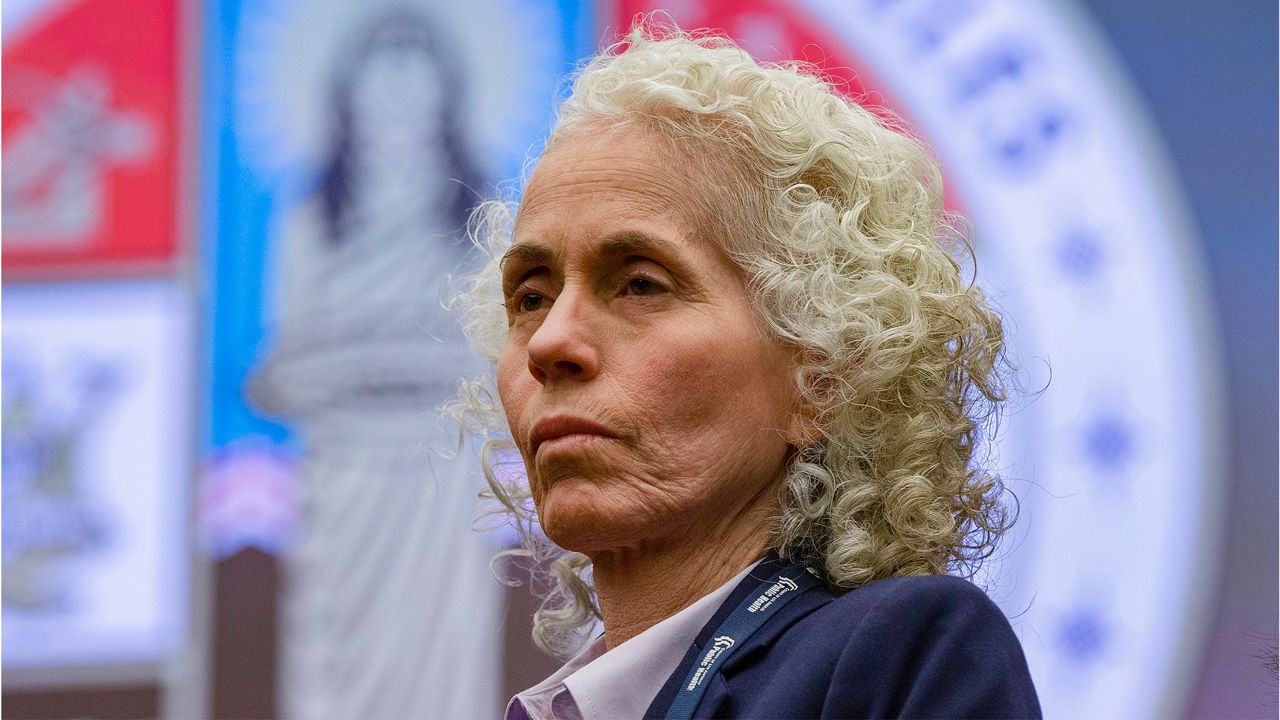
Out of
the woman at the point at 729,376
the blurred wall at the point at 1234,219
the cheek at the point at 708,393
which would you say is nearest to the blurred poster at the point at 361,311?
the blurred wall at the point at 1234,219

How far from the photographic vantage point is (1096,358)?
3.23m

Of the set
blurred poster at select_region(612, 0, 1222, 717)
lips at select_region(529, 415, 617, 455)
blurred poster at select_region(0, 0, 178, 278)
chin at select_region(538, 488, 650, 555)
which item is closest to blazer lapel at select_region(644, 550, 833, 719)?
chin at select_region(538, 488, 650, 555)

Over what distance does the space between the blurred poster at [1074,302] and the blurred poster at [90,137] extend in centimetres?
141

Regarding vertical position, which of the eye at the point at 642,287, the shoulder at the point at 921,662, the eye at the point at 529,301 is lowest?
the shoulder at the point at 921,662

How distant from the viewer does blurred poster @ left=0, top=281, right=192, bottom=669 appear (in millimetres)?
3482

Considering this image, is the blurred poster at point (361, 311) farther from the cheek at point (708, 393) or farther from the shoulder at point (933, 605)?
the shoulder at point (933, 605)

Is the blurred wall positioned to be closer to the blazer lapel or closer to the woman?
the woman

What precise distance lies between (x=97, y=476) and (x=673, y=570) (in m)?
2.38

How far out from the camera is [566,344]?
1.62m

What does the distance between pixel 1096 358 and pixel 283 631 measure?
2.03 metres

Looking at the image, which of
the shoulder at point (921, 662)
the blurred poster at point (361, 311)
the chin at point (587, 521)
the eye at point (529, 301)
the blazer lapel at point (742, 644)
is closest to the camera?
the shoulder at point (921, 662)

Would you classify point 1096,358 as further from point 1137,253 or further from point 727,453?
point 727,453

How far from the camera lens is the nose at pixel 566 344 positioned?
5.32ft

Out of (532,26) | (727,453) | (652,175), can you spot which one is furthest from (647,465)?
(532,26)
